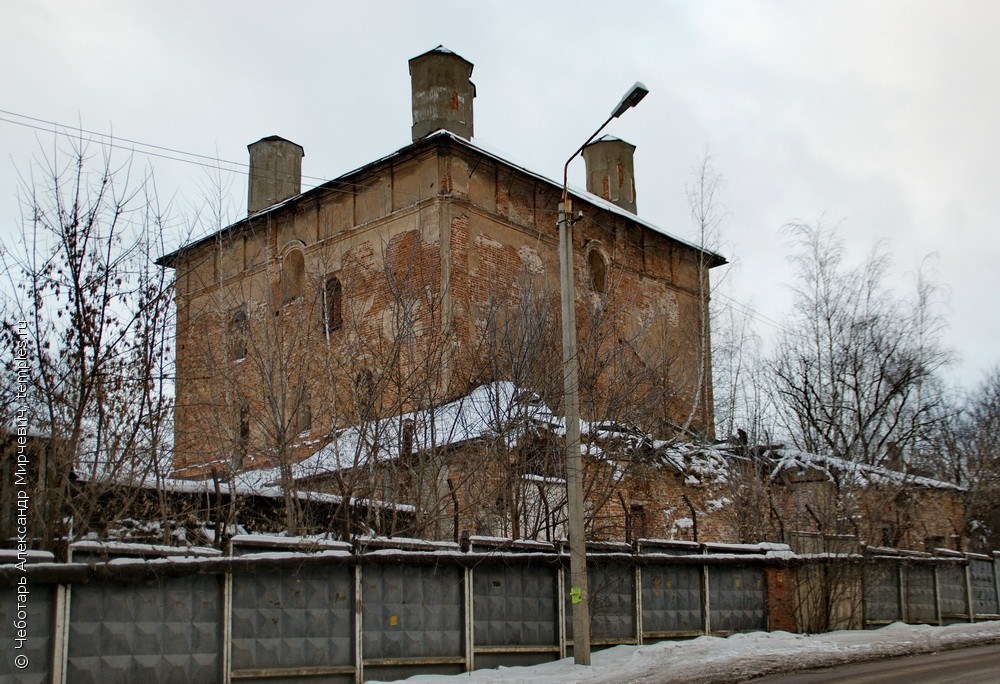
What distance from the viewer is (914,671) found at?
12.4 metres

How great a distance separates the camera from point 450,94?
88.3 feet

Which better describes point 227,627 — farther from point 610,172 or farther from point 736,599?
point 610,172

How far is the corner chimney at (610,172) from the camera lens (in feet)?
109

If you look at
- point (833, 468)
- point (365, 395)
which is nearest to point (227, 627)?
point (365, 395)

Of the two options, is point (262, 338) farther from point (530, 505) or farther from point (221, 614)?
point (221, 614)

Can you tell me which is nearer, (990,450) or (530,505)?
(530,505)

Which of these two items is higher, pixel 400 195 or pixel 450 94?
pixel 450 94

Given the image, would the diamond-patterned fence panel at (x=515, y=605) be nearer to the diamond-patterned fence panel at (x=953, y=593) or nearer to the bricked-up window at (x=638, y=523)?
the bricked-up window at (x=638, y=523)

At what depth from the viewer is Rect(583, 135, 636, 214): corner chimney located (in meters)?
33.2

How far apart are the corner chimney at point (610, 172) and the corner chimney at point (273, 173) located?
30.0 ft

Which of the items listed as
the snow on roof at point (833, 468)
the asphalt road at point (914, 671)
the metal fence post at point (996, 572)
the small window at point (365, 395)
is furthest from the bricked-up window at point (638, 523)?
the metal fence post at point (996, 572)

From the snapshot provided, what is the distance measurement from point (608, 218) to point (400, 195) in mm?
6627

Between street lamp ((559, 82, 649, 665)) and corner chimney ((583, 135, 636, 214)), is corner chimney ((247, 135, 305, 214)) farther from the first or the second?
street lamp ((559, 82, 649, 665))

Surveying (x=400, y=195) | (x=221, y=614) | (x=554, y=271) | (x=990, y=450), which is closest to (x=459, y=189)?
(x=400, y=195)
